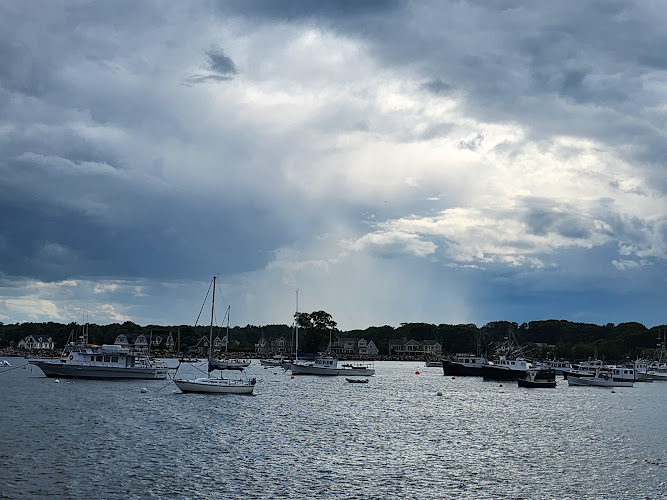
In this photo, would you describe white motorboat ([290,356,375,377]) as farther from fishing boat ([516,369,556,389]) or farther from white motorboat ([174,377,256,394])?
white motorboat ([174,377,256,394])

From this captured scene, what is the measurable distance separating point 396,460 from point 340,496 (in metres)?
11.5

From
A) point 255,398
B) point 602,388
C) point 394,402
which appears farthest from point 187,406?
point 602,388

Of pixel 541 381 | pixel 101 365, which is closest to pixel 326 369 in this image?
pixel 541 381

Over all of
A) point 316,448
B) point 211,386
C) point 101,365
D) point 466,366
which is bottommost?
point 316,448

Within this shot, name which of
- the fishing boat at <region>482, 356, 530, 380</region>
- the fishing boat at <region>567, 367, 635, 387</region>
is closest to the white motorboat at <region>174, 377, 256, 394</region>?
the fishing boat at <region>482, 356, 530, 380</region>

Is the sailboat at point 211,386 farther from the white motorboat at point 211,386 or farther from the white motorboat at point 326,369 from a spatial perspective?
the white motorboat at point 326,369

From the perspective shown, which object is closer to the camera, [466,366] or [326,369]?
[326,369]

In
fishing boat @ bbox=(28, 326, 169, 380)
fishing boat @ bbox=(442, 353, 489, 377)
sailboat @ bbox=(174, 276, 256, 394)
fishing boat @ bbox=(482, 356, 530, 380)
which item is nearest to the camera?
sailboat @ bbox=(174, 276, 256, 394)

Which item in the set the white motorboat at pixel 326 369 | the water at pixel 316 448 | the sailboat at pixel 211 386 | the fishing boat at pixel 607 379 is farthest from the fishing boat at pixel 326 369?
the sailboat at pixel 211 386

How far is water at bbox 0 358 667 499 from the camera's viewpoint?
36594 mm

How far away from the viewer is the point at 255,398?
90000 millimetres

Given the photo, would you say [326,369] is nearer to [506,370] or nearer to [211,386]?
[506,370]

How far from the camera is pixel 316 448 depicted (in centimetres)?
4975

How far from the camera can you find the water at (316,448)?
36594 millimetres
